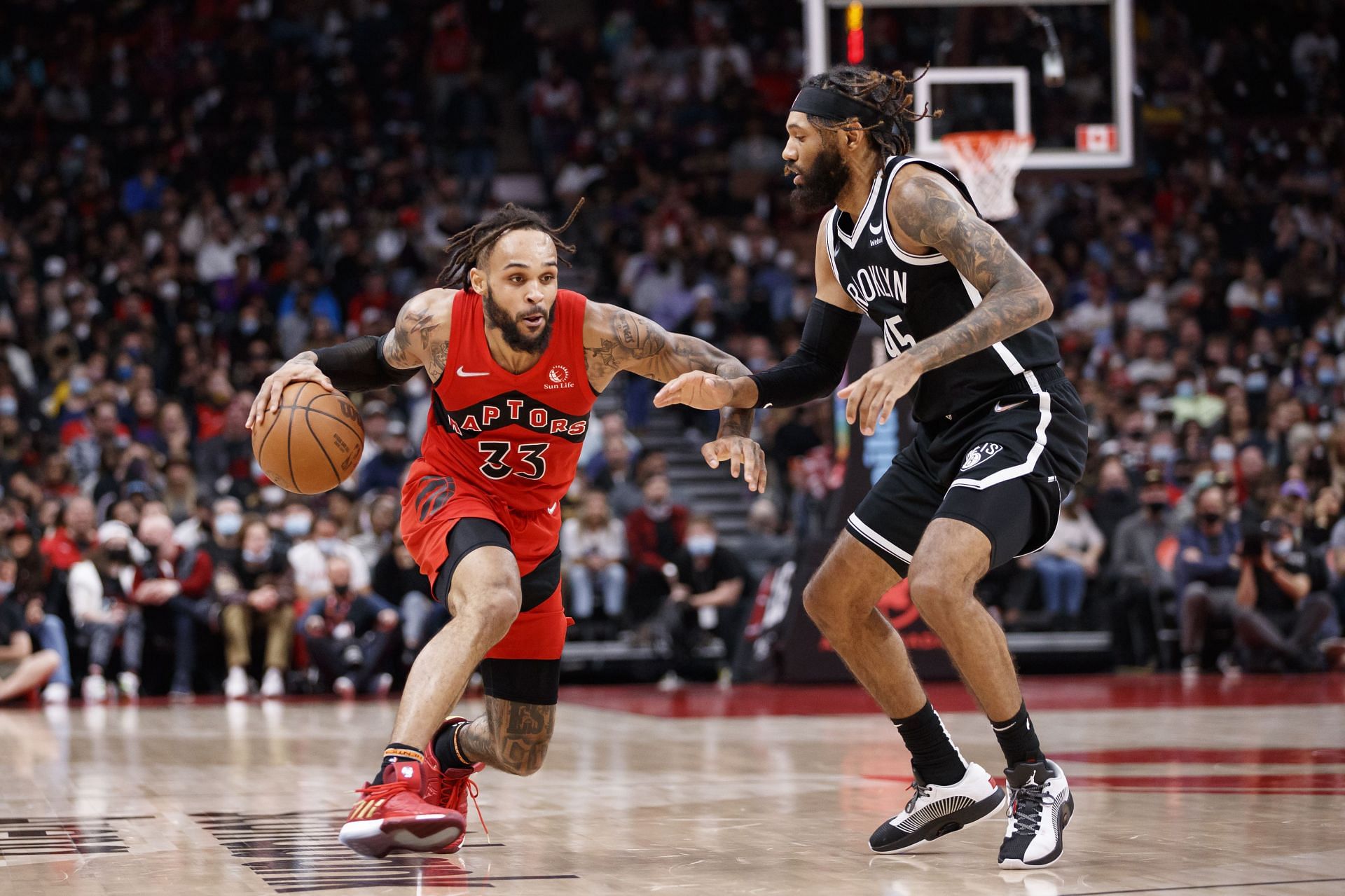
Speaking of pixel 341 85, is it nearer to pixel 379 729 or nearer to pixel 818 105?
pixel 379 729

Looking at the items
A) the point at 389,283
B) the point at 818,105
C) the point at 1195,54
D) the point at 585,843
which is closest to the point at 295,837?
the point at 585,843

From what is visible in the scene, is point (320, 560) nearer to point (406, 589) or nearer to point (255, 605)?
point (255, 605)

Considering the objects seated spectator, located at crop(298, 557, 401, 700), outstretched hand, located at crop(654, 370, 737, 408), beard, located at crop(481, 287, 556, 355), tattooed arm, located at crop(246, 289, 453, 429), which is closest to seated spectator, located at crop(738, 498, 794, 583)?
seated spectator, located at crop(298, 557, 401, 700)

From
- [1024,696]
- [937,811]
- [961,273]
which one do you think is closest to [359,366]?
[961,273]

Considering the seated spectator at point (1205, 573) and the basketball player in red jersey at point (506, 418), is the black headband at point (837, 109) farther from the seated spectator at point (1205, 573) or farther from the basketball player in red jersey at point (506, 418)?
the seated spectator at point (1205, 573)

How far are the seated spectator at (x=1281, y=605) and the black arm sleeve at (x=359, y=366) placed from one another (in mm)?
9380

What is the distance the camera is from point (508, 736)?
5.21 metres

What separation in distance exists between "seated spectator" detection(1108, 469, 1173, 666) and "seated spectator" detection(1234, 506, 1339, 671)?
2.32 feet

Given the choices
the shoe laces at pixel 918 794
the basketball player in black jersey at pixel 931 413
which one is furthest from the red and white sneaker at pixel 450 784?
the shoe laces at pixel 918 794

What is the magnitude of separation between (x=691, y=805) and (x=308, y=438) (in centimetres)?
197

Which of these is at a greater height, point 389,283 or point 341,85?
point 341,85

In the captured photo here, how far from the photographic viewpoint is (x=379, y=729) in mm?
9547

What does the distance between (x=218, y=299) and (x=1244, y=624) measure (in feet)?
35.8

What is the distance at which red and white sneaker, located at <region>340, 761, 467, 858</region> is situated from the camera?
4203 mm
